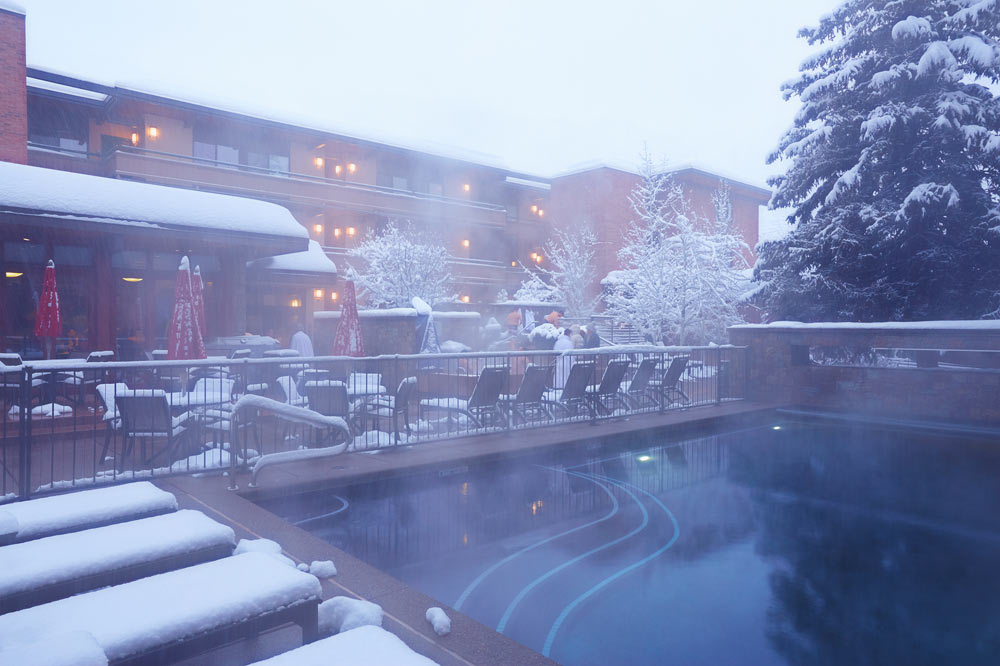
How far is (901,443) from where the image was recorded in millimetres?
10164

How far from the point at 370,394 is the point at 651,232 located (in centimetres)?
2074

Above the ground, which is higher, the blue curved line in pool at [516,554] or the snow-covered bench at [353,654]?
the snow-covered bench at [353,654]

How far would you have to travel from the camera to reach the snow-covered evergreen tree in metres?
15.0

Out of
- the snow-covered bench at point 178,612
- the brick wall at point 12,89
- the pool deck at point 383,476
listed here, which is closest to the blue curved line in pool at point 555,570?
the pool deck at point 383,476

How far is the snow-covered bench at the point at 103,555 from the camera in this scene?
8.80 ft

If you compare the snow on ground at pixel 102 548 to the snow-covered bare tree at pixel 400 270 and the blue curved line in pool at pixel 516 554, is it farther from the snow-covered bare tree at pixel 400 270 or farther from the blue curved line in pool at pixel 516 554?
the snow-covered bare tree at pixel 400 270

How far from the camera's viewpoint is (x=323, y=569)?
3889 mm

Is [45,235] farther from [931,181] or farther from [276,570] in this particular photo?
[931,181]

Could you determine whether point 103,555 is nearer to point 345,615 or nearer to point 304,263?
point 345,615

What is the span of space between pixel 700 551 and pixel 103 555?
14.4 ft

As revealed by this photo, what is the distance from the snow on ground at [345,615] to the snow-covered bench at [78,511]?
4.43 feet

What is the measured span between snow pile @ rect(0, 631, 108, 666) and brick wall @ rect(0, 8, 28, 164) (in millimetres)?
20814

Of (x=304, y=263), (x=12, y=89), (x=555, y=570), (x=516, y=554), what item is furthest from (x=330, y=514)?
(x=304, y=263)

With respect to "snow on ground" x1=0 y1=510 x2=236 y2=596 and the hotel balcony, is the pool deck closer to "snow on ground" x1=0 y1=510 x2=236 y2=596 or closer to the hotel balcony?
"snow on ground" x1=0 y1=510 x2=236 y2=596
